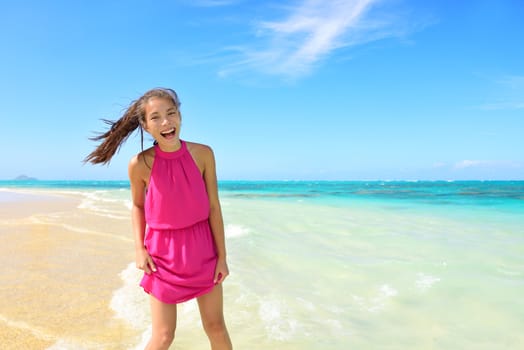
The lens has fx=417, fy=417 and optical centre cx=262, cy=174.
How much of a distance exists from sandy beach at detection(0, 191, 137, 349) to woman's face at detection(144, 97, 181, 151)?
177 centimetres

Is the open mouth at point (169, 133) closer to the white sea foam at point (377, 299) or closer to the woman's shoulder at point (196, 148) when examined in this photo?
the woman's shoulder at point (196, 148)

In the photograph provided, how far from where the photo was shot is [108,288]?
15.6ft

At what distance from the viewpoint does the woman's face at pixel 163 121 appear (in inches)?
97.7

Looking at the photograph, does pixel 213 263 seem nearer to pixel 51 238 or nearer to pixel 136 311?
pixel 136 311

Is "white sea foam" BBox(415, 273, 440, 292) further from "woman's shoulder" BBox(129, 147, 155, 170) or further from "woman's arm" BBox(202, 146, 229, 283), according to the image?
"woman's shoulder" BBox(129, 147, 155, 170)

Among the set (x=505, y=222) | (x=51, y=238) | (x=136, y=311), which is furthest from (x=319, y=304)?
(x=505, y=222)

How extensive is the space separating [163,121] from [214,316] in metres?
1.23

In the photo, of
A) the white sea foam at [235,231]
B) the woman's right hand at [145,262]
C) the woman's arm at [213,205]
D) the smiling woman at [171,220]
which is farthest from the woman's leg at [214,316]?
the white sea foam at [235,231]

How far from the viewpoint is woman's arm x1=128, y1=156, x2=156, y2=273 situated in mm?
2549

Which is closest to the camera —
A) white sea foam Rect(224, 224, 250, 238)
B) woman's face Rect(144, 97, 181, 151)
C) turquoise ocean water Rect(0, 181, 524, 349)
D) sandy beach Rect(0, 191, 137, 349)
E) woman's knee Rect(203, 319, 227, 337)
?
woman's face Rect(144, 97, 181, 151)

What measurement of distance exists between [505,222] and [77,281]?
39.4 feet

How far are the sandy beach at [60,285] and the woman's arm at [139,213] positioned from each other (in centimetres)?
109

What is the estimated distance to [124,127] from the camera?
261 centimetres

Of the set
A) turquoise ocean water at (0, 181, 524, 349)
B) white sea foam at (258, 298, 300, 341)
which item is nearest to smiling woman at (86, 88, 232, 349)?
turquoise ocean water at (0, 181, 524, 349)
